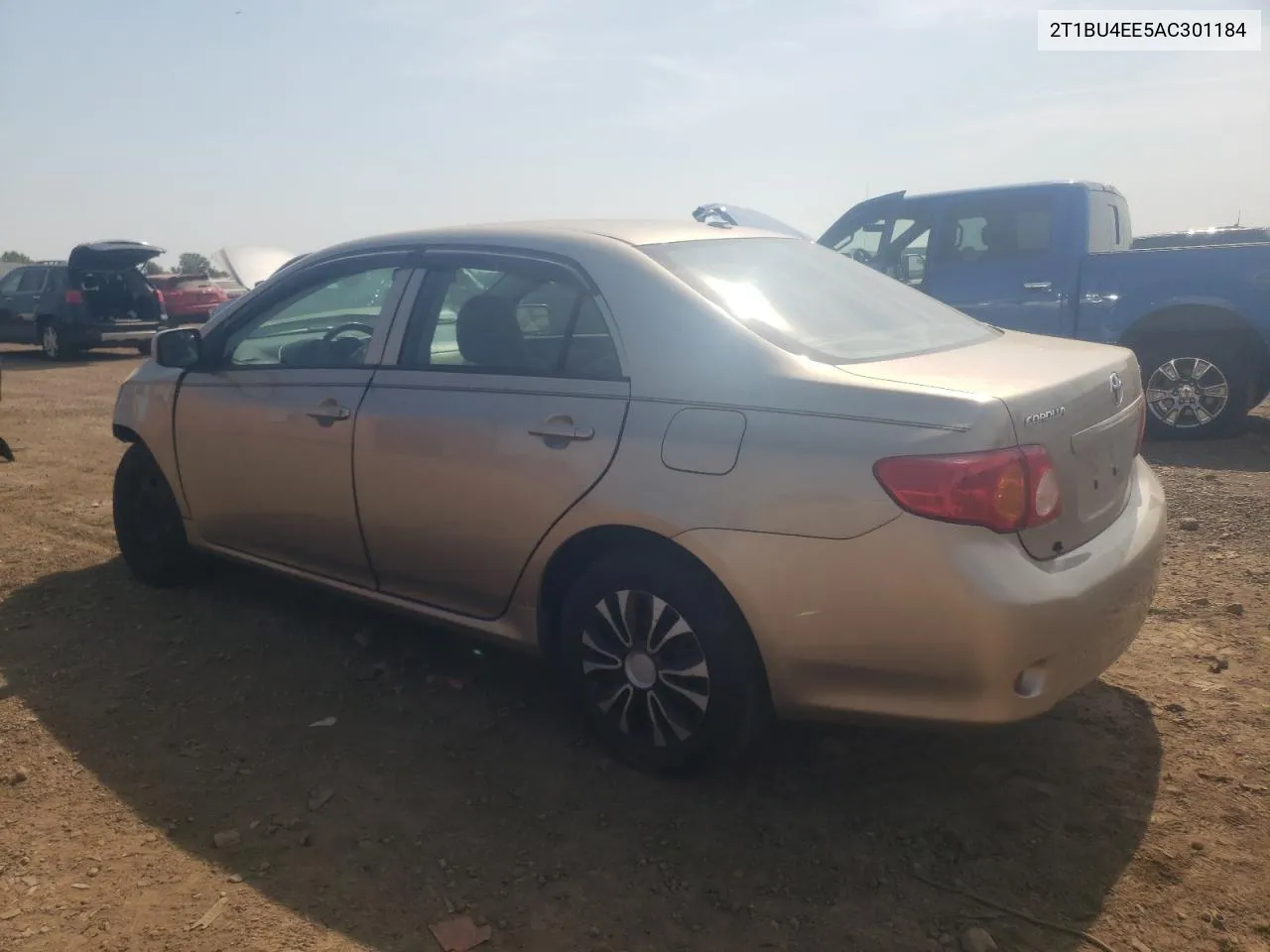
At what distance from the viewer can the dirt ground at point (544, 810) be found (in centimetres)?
261

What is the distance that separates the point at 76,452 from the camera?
8500mm

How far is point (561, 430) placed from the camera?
3.20 metres

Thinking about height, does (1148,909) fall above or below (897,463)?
below

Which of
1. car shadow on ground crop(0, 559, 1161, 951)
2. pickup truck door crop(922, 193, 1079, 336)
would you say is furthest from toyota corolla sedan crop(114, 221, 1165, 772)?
pickup truck door crop(922, 193, 1079, 336)

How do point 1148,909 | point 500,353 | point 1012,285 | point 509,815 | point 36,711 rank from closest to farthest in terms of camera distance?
point 1148,909, point 509,815, point 500,353, point 36,711, point 1012,285

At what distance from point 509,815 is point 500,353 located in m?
1.44

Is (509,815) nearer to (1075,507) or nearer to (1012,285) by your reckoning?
(1075,507)

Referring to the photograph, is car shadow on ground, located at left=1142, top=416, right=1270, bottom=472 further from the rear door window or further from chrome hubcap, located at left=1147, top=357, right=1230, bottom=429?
the rear door window

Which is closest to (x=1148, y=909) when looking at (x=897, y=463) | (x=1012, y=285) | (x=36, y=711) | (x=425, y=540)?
(x=897, y=463)

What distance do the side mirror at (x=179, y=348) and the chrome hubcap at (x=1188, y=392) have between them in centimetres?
668

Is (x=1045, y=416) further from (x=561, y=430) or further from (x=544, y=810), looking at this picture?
(x=544, y=810)

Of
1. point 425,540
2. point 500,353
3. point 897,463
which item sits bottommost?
point 425,540

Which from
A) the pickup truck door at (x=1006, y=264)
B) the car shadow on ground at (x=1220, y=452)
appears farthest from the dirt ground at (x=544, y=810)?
the pickup truck door at (x=1006, y=264)

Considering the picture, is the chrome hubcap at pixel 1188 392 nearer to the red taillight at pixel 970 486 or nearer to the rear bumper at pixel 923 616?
the rear bumper at pixel 923 616
